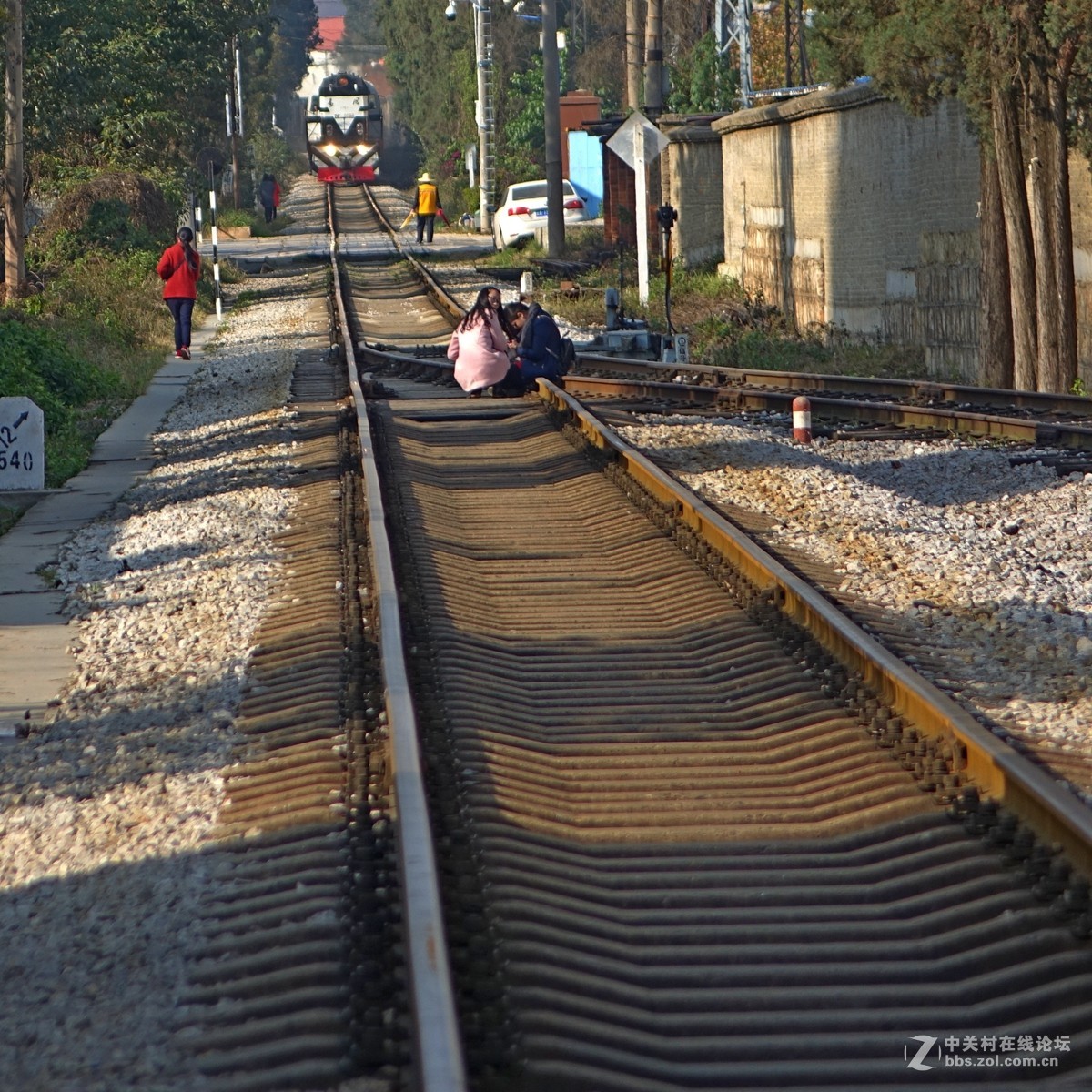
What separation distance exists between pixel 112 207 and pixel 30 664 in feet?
95.8

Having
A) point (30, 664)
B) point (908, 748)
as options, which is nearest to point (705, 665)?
point (908, 748)

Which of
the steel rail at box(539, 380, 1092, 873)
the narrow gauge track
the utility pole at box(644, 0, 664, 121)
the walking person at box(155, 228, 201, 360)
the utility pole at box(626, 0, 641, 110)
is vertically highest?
the utility pole at box(626, 0, 641, 110)

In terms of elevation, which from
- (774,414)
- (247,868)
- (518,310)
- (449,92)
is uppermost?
(449,92)

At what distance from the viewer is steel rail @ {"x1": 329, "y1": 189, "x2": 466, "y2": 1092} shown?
3574 millimetres

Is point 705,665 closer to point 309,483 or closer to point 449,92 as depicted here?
point 309,483

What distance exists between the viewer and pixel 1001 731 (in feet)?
20.0

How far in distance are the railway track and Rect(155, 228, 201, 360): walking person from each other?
540 inches

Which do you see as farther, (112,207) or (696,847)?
(112,207)

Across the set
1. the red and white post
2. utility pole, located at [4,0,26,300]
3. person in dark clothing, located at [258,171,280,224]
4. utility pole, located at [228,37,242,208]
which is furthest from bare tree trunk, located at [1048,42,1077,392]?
utility pole, located at [228,37,242,208]

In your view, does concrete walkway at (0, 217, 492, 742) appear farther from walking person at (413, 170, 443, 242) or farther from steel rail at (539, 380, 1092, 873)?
walking person at (413, 170, 443, 242)

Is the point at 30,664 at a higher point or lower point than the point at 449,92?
lower

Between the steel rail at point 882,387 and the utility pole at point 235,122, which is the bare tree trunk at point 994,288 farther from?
the utility pole at point 235,122

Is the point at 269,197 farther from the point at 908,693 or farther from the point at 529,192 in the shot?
the point at 908,693

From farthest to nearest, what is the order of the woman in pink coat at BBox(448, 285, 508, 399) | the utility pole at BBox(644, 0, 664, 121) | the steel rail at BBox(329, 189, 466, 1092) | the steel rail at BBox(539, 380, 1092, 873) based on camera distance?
the utility pole at BBox(644, 0, 664, 121) < the woman in pink coat at BBox(448, 285, 508, 399) < the steel rail at BBox(539, 380, 1092, 873) < the steel rail at BBox(329, 189, 466, 1092)
